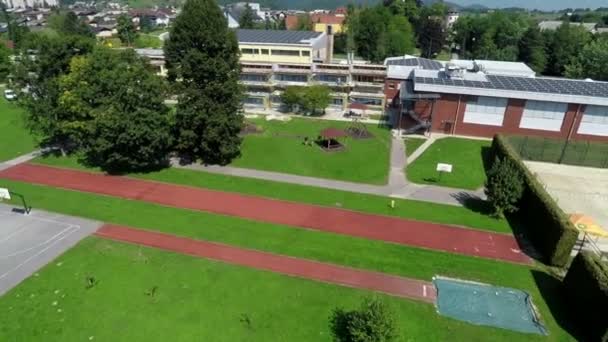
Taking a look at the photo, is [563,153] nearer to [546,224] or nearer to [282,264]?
[546,224]

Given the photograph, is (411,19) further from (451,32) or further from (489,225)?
(489,225)

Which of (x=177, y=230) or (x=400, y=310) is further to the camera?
(x=177, y=230)

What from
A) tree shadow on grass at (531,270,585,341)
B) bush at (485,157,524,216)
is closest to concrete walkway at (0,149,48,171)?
bush at (485,157,524,216)

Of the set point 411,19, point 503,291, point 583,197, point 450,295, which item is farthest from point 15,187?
point 411,19

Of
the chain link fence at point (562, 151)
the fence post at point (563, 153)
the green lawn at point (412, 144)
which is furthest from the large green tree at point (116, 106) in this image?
the fence post at point (563, 153)

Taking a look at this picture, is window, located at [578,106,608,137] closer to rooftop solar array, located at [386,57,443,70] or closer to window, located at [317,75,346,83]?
rooftop solar array, located at [386,57,443,70]

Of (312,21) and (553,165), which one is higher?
(312,21)
